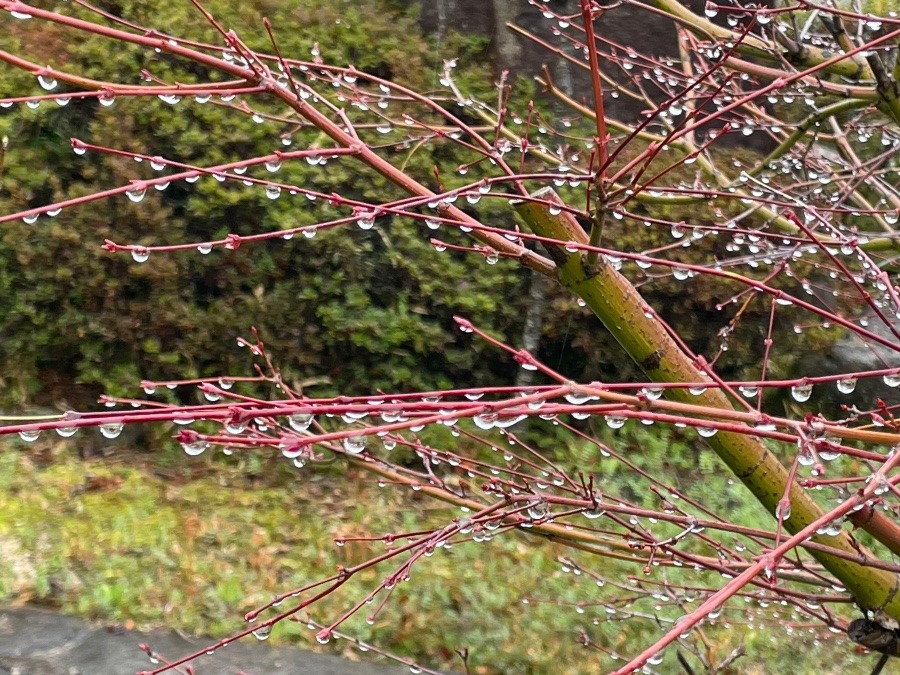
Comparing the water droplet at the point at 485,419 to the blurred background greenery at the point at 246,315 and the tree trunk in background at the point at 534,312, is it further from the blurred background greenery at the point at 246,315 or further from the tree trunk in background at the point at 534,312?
the tree trunk in background at the point at 534,312

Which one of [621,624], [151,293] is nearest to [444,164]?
[151,293]

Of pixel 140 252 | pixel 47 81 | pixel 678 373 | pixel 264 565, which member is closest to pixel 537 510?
pixel 678 373

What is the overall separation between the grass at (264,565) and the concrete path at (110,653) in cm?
9

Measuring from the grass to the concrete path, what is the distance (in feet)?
0.31

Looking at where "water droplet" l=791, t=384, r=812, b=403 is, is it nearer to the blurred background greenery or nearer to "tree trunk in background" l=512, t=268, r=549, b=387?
the blurred background greenery

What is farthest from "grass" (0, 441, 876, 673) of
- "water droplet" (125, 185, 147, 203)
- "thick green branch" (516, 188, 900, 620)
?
"water droplet" (125, 185, 147, 203)

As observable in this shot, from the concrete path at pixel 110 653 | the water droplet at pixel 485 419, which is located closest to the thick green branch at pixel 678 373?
the water droplet at pixel 485 419

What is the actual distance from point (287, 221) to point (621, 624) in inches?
114

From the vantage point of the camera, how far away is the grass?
10.6ft

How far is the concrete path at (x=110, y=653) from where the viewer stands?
2797 millimetres

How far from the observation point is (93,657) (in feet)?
9.40

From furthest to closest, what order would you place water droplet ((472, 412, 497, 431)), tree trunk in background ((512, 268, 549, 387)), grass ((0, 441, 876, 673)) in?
tree trunk in background ((512, 268, 549, 387))
grass ((0, 441, 876, 673))
water droplet ((472, 412, 497, 431))

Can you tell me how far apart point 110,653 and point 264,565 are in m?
0.94

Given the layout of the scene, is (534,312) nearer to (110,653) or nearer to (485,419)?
(110,653)
